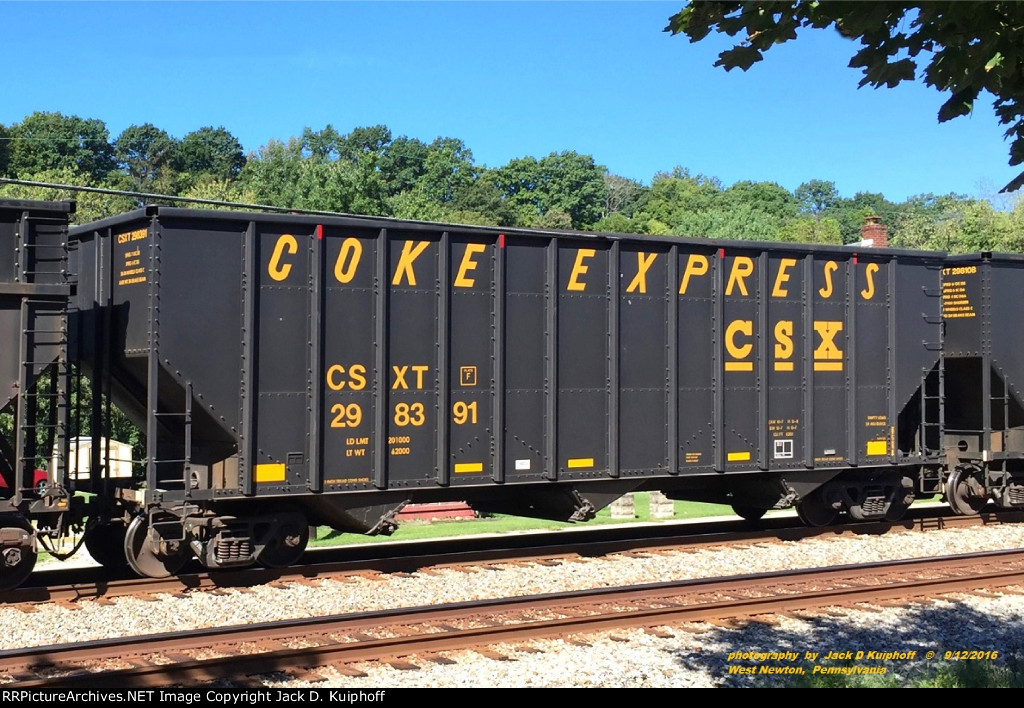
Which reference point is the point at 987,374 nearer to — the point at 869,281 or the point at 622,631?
the point at 869,281

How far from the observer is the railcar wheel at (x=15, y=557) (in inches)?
402

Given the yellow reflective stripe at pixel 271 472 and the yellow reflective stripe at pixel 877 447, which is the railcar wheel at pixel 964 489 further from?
the yellow reflective stripe at pixel 271 472

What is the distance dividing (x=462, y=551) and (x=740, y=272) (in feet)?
17.8

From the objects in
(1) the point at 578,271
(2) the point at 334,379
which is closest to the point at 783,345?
(1) the point at 578,271

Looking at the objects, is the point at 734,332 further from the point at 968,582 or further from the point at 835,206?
the point at 835,206

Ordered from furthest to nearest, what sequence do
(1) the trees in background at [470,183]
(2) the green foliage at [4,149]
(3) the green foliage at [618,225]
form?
1. (3) the green foliage at [618,225]
2. (2) the green foliage at [4,149]
3. (1) the trees in background at [470,183]

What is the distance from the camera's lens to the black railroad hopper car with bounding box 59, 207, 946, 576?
36.5 feet

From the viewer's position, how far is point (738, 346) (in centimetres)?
1412

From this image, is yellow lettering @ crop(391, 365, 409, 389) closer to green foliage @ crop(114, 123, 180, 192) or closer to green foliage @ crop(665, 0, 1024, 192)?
green foliage @ crop(665, 0, 1024, 192)

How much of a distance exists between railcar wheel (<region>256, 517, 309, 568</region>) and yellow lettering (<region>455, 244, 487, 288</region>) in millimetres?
3380

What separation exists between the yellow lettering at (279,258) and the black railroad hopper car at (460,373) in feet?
0.05

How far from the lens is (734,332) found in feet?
46.2

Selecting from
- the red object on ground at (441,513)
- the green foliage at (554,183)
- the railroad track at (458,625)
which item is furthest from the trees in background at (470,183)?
the railroad track at (458,625)
